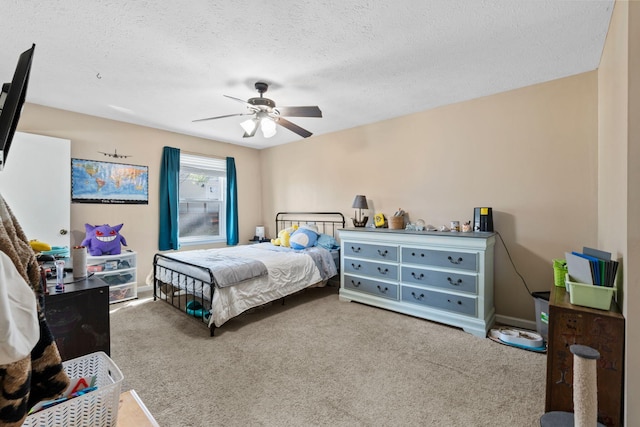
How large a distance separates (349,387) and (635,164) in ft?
6.66

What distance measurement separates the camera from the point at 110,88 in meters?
2.90

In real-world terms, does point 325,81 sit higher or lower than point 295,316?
higher

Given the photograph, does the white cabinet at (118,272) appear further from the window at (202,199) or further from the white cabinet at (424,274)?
the white cabinet at (424,274)

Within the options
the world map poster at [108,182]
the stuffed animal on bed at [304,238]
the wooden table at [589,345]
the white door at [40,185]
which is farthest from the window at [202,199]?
the wooden table at [589,345]

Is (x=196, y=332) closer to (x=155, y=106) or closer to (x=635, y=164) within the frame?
(x=155, y=106)

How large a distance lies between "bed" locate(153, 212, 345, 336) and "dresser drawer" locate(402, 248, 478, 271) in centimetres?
118

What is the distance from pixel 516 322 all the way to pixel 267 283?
2.63 m

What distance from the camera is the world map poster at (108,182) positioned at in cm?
362

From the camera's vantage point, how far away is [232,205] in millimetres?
5176

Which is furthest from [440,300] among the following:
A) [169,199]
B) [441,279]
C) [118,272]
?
[169,199]

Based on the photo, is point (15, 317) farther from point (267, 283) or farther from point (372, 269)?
point (372, 269)

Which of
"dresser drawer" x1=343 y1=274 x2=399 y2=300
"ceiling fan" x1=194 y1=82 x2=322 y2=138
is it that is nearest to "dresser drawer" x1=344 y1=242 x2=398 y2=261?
"dresser drawer" x1=343 y1=274 x2=399 y2=300

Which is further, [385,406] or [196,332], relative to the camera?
[196,332]

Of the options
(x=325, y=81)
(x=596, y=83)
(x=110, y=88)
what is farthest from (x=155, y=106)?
(x=596, y=83)
